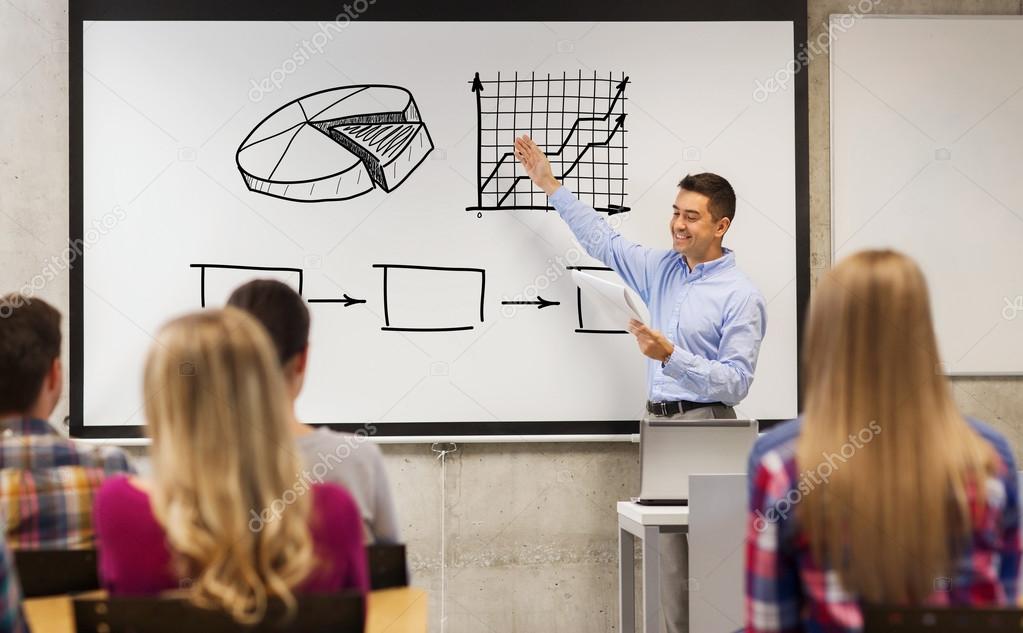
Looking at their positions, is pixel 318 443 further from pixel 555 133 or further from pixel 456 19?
pixel 456 19

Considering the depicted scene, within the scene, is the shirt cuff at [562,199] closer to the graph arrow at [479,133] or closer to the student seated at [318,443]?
the graph arrow at [479,133]

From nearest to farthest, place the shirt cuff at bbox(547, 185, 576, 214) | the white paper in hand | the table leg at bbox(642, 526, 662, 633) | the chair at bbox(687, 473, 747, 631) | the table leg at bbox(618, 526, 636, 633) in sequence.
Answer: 1. the chair at bbox(687, 473, 747, 631)
2. the table leg at bbox(642, 526, 662, 633)
3. the white paper in hand
4. the table leg at bbox(618, 526, 636, 633)
5. the shirt cuff at bbox(547, 185, 576, 214)

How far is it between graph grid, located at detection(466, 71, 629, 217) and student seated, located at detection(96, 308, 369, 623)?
2479 mm

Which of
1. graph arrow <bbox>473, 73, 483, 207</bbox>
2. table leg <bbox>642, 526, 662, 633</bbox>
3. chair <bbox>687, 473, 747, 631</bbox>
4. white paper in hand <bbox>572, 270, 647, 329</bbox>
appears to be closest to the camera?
chair <bbox>687, 473, 747, 631</bbox>

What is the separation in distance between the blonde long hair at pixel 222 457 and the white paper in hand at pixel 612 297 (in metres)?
1.81

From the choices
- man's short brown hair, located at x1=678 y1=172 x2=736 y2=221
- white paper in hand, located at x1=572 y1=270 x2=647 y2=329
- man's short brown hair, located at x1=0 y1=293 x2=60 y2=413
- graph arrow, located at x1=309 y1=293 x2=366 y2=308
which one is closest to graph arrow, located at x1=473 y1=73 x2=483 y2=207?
white paper in hand, located at x1=572 y1=270 x2=647 y2=329
